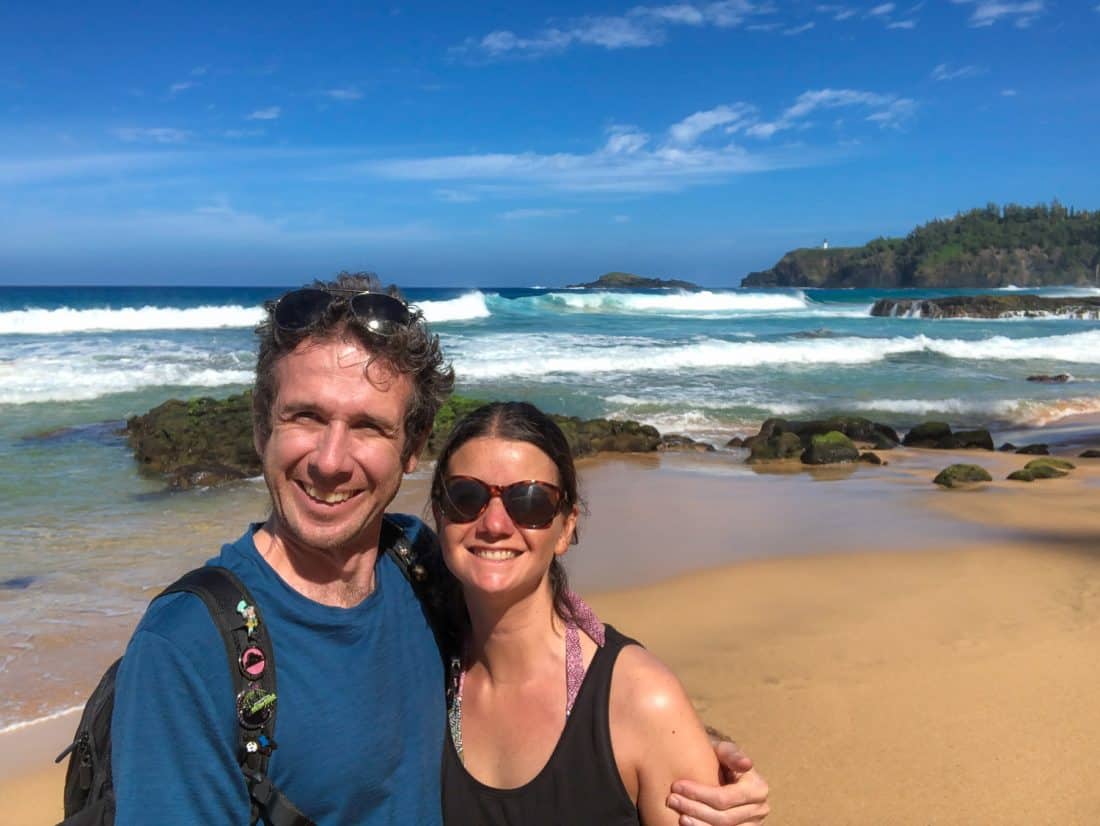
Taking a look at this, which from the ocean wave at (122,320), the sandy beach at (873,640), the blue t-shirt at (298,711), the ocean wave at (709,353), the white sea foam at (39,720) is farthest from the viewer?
the ocean wave at (122,320)

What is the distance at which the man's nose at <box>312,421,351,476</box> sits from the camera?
6.54 ft

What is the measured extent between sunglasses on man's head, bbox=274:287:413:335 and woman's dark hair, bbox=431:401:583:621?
13.0 inches

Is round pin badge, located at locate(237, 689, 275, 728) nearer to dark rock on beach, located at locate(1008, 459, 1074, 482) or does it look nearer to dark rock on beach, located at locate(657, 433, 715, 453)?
dark rock on beach, located at locate(1008, 459, 1074, 482)

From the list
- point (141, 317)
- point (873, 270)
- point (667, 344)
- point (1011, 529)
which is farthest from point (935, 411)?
point (873, 270)

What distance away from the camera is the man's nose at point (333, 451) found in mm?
1992

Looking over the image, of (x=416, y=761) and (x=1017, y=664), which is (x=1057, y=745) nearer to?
(x=1017, y=664)

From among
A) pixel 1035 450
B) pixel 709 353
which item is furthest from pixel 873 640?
pixel 709 353

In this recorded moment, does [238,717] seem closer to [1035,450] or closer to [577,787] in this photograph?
[577,787]

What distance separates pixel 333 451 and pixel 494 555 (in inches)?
19.3

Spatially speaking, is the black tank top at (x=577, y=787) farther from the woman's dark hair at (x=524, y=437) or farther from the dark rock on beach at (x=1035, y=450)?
the dark rock on beach at (x=1035, y=450)

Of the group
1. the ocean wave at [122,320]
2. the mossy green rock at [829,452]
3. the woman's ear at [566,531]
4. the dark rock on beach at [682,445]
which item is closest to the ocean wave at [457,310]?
the ocean wave at [122,320]

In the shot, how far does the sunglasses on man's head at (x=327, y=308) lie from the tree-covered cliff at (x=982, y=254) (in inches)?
5130

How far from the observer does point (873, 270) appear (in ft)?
428

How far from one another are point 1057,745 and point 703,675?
1617 millimetres
